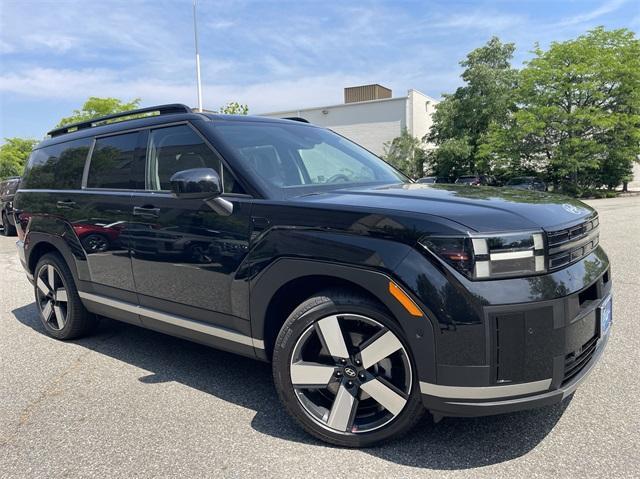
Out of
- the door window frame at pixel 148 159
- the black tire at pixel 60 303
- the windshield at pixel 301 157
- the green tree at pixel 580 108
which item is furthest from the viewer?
the green tree at pixel 580 108

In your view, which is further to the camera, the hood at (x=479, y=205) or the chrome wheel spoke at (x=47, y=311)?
the chrome wheel spoke at (x=47, y=311)

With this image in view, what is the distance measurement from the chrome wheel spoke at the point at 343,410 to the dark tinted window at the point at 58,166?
9.61 ft

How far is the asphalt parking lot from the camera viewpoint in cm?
246

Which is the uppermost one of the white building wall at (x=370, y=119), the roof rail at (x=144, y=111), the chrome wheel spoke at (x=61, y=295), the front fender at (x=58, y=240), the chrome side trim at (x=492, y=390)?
the white building wall at (x=370, y=119)

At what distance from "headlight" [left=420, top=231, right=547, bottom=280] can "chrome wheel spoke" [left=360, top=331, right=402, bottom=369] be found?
0.48m

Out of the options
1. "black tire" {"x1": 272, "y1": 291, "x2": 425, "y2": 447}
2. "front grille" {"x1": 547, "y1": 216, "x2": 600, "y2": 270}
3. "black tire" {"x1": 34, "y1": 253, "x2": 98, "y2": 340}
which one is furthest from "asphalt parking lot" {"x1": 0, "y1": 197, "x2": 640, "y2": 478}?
"front grille" {"x1": 547, "y1": 216, "x2": 600, "y2": 270}

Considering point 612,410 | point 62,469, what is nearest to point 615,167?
point 612,410

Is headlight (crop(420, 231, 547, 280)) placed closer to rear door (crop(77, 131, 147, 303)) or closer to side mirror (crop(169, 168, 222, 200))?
side mirror (crop(169, 168, 222, 200))

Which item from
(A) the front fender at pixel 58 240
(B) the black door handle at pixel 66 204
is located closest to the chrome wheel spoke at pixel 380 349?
(A) the front fender at pixel 58 240

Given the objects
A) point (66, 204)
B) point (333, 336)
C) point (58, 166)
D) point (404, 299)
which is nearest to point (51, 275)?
point (66, 204)

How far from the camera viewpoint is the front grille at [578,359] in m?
2.35

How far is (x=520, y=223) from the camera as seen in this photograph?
229cm

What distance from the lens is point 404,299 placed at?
2.29 metres

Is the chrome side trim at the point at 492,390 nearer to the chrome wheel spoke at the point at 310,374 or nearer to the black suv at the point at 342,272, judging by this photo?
the black suv at the point at 342,272
